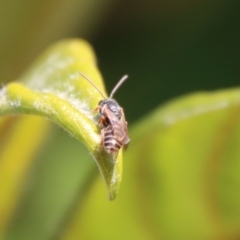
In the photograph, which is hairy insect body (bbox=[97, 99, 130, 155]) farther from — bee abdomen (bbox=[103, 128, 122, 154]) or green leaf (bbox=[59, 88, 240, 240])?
green leaf (bbox=[59, 88, 240, 240])

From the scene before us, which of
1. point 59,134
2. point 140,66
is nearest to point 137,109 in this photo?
point 140,66

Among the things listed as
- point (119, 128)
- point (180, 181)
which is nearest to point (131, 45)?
point (180, 181)

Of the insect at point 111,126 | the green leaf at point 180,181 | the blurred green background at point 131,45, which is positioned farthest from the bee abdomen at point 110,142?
the blurred green background at point 131,45

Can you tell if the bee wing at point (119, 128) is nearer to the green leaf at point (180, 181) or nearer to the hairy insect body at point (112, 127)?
the hairy insect body at point (112, 127)

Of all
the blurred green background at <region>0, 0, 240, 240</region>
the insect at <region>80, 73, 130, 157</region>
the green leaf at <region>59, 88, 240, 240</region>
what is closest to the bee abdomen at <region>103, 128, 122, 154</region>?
the insect at <region>80, 73, 130, 157</region>

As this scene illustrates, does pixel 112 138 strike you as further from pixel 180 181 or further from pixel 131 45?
pixel 131 45

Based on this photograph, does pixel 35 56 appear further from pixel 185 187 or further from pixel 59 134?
pixel 185 187
